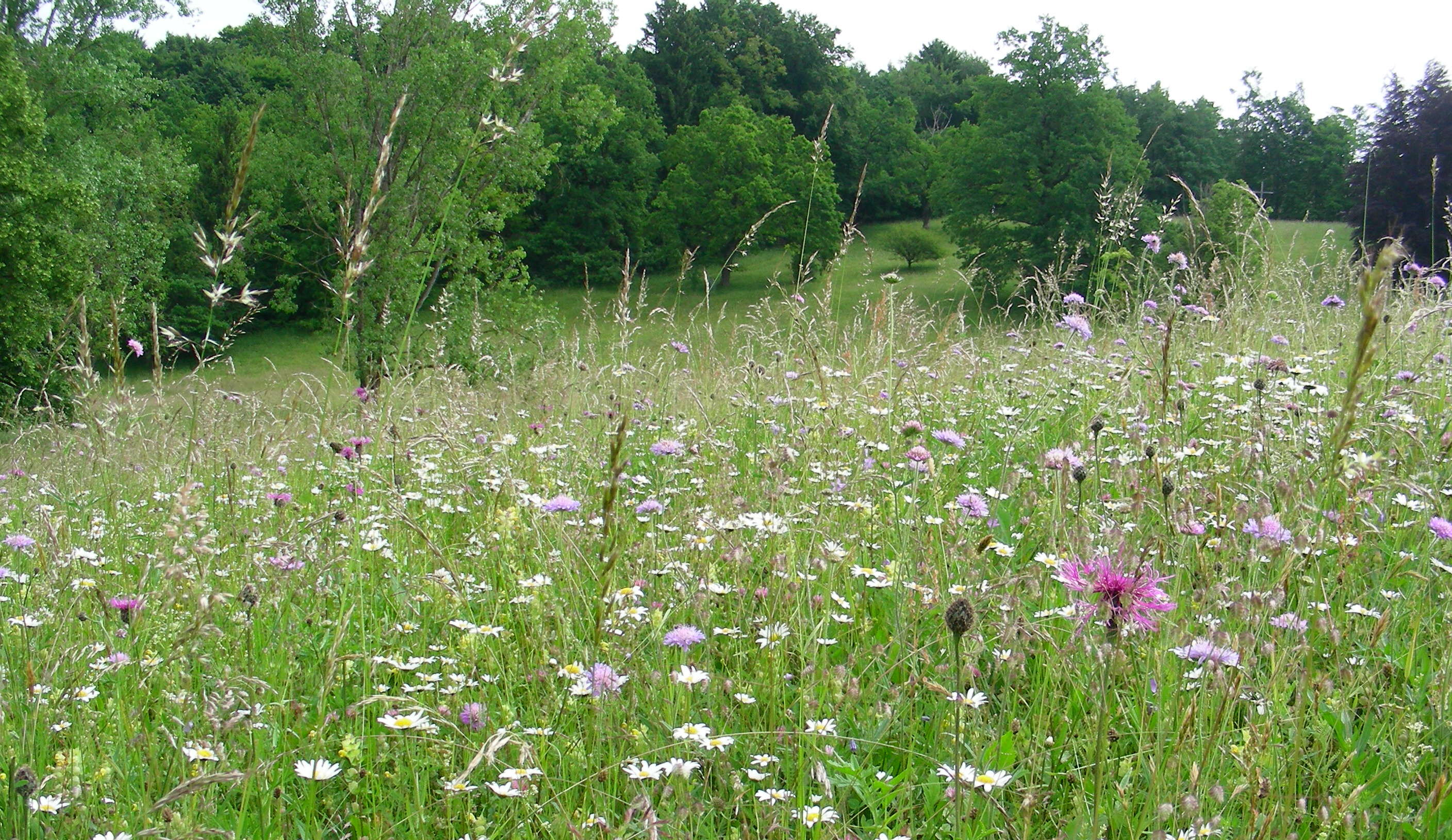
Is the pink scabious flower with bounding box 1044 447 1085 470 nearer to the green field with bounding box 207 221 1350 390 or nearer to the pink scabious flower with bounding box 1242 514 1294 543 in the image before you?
the pink scabious flower with bounding box 1242 514 1294 543

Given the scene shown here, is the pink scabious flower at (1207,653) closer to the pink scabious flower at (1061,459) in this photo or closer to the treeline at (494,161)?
the pink scabious flower at (1061,459)

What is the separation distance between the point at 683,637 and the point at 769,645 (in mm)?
173

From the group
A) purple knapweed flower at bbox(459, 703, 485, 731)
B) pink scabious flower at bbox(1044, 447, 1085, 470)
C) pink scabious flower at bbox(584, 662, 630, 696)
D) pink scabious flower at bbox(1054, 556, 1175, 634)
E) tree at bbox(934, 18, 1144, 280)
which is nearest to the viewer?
pink scabious flower at bbox(1054, 556, 1175, 634)

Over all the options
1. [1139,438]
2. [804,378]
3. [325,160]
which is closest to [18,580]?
[1139,438]

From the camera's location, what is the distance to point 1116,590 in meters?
1.19

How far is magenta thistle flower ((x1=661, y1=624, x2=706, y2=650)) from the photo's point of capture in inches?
68.2

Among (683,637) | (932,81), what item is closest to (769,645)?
(683,637)

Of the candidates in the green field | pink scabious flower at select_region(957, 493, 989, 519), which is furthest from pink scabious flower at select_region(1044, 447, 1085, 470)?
the green field

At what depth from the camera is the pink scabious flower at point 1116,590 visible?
3.80 ft

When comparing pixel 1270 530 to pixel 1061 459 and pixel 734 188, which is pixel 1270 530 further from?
pixel 734 188

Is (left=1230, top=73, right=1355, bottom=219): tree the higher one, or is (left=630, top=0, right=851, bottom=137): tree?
(left=630, top=0, right=851, bottom=137): tree

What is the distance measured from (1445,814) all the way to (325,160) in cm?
1857

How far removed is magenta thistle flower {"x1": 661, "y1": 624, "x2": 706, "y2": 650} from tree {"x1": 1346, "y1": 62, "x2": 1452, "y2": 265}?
51.9ft

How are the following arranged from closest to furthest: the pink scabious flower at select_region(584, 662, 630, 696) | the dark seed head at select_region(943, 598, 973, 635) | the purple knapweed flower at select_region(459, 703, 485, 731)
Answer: the dark seed head at select_region(943, 598, 973, 635) → the pink scabious flower at select_region(584, 662, 630, 696) → the purple knapweed flower at select_region(459, 703, 485, 731)
